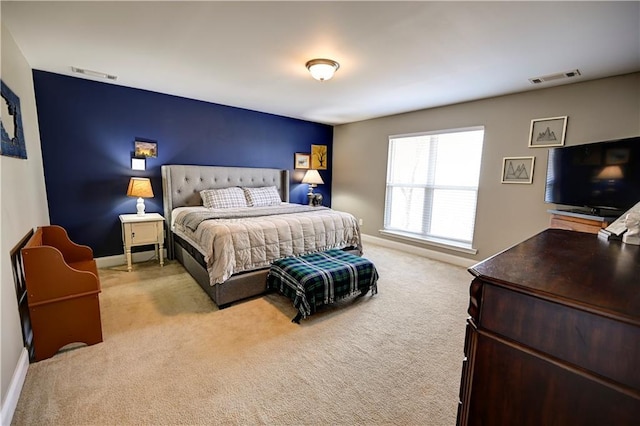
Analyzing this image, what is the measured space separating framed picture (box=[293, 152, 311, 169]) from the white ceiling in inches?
82.7

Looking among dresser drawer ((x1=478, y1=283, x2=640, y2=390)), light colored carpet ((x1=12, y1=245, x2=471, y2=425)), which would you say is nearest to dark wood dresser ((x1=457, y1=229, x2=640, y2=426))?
dresser drawer ((x1=478, y1=283, x2=640, y2=390))

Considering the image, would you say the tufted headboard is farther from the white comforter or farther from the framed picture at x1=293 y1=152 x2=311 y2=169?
the framed picture at x1=293 y1=152 x2=311 y2=169

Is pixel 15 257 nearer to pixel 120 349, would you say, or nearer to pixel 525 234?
pixel 120 349

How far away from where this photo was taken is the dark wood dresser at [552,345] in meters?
0.66

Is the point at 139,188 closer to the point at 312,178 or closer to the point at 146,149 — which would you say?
the point at 146,149

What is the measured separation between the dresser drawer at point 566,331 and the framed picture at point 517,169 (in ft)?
10.9

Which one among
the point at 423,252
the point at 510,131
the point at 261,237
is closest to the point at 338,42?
the point at 261,237

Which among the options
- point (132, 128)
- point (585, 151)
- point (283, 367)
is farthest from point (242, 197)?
point (585, 151)

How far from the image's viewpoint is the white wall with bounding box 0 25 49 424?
1.51 m

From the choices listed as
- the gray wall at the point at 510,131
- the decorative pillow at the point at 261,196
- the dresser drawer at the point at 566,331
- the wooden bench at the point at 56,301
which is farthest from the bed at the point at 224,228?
the dresser drawer at the point at 566,331

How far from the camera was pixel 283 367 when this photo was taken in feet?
6.12

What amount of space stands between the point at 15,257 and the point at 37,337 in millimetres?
560

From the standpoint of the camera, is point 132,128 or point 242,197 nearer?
point 132,128

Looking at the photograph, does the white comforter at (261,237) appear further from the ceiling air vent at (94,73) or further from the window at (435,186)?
the ceiling air vent at (94,73)
